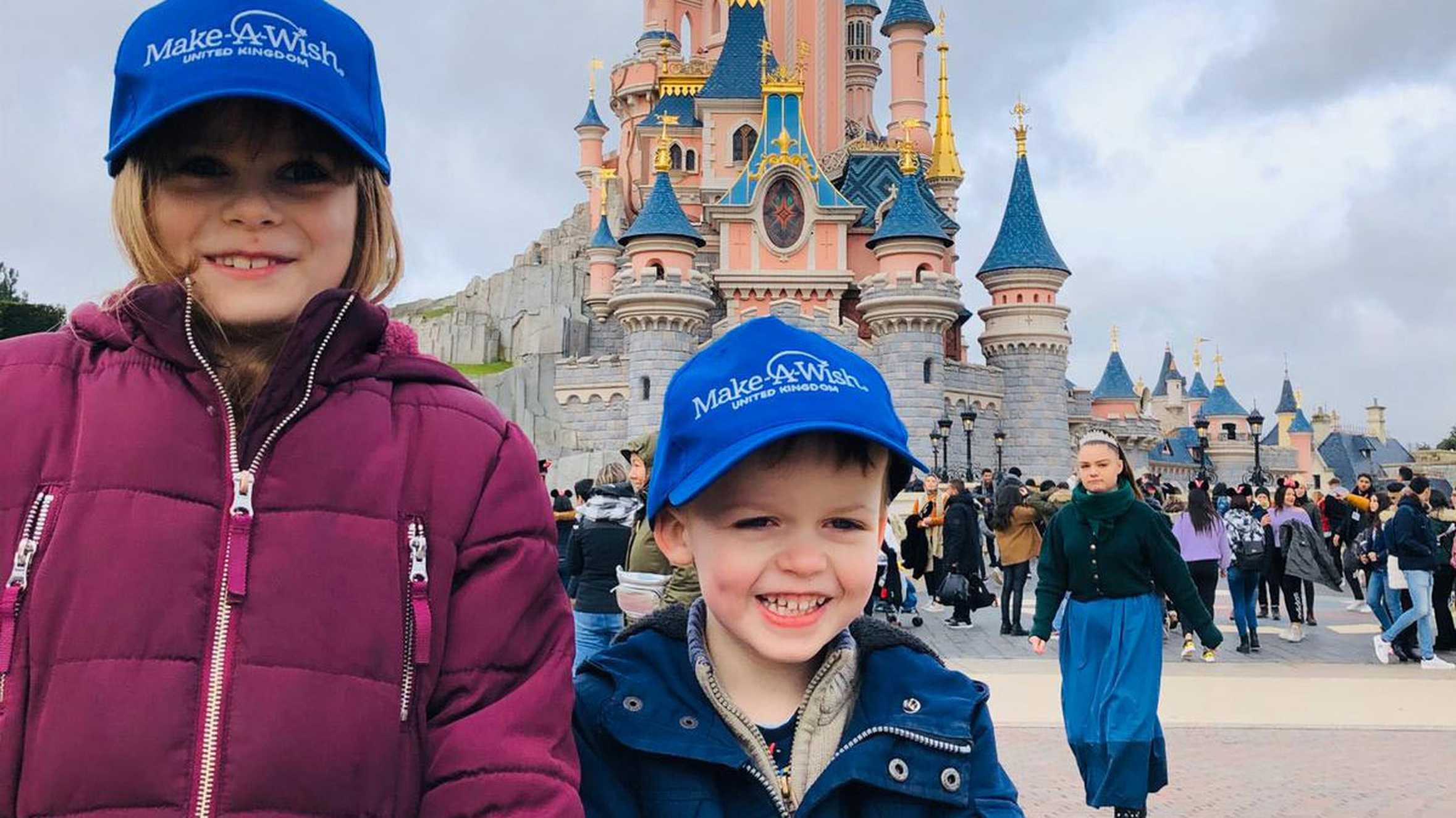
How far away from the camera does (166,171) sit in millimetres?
1599

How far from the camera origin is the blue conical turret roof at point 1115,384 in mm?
40812

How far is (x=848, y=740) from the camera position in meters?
1.74

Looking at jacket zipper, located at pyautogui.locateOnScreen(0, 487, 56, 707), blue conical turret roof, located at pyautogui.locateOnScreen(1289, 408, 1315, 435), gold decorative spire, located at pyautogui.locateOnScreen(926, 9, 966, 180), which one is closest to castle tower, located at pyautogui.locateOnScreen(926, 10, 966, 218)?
gold decorative spire, located at pyautogui.locateOnScreen(926, 9, 966, 180)

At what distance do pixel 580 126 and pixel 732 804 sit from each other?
166 ft

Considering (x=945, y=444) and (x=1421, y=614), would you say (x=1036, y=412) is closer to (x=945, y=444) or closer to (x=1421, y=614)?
(x=945, y=444)

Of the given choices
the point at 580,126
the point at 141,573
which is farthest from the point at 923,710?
the point at 580,126

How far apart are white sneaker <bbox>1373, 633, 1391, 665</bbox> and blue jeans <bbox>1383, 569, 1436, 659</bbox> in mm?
171

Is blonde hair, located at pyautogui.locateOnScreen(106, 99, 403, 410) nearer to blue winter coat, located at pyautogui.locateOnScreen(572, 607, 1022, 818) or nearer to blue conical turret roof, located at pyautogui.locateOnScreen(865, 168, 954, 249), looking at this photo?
blue winter coat, located at pyautogui.locateOnScreen(572, 607, 1022, 818)

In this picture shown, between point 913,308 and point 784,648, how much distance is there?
2857 centimetres

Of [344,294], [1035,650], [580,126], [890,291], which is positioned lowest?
[1035,650]

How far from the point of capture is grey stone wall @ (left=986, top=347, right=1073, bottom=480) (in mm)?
31547

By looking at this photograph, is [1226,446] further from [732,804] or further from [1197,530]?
[732,804]

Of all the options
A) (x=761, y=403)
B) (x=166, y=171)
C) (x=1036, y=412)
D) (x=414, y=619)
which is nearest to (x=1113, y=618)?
(x=761, y=403)

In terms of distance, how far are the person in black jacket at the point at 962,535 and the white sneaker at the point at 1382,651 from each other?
3.35 meters
